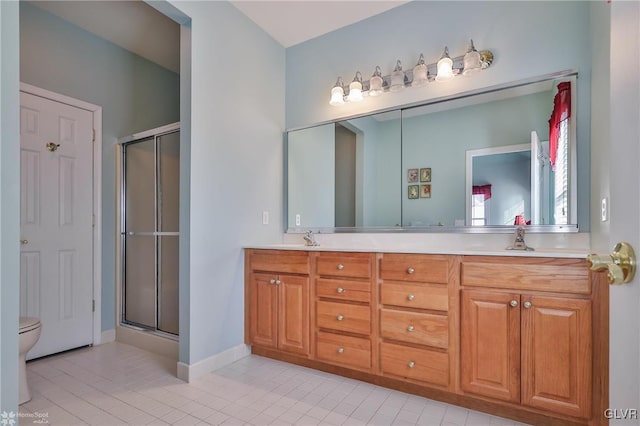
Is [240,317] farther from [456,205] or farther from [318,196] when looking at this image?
[456,205]

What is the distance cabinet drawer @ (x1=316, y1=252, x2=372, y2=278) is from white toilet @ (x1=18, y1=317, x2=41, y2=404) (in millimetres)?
1736

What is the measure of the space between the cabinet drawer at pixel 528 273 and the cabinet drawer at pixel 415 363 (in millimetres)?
453

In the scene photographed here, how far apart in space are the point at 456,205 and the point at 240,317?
1813 mm

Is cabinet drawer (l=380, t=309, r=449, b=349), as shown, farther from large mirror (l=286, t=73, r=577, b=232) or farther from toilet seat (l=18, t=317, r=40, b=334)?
toilet seat (l=18, t=317, r=40, b=334)

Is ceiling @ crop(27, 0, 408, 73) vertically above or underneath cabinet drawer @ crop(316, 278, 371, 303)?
above

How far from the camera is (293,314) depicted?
2334 mm

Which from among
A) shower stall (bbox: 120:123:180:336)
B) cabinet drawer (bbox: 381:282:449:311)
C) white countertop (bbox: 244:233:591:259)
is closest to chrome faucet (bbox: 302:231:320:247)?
white countertop (bbox: 244:233:591:259)

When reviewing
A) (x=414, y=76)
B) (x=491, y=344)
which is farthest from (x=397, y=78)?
(x=491, y=344)

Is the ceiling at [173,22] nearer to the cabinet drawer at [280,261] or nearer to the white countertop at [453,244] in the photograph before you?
the white countertop at [453,244]

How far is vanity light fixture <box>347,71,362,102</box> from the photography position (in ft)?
8.64

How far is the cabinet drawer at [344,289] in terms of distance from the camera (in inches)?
81.2

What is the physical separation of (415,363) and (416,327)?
204 mm

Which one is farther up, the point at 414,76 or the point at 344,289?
the point at 414,76

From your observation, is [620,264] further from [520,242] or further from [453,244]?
[453,244]
